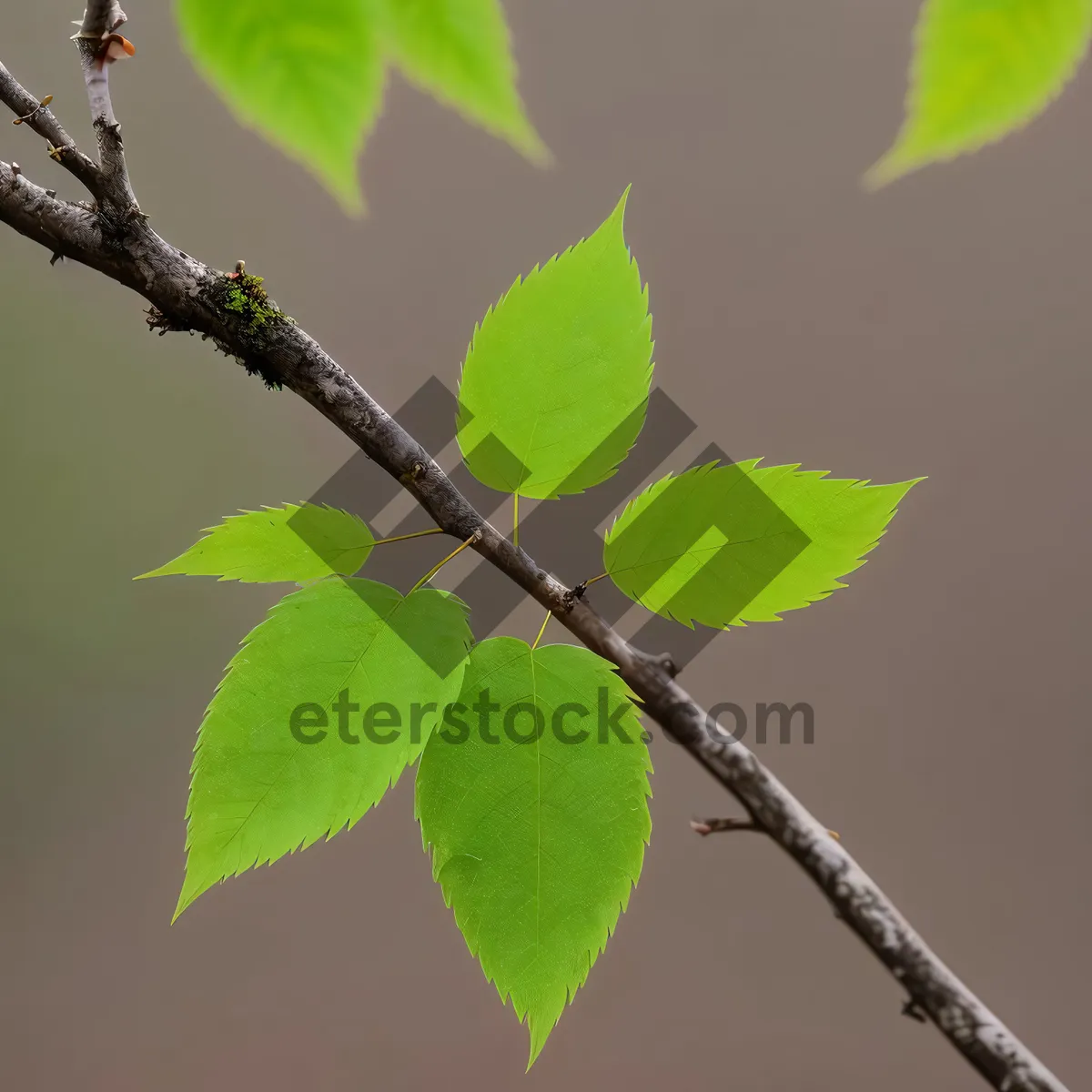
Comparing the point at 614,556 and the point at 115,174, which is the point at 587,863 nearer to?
the point at 614,556

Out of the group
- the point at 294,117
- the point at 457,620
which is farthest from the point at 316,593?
the point at 294,117

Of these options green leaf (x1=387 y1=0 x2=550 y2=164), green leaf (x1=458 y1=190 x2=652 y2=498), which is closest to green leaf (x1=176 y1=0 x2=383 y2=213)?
green leaf (x1=387 y1=0 x2=550 y2=164)

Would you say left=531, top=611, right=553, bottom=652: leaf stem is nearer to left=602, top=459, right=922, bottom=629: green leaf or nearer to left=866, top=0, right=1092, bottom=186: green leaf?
left=602, top=459, right=922, bottom=629: green leaf

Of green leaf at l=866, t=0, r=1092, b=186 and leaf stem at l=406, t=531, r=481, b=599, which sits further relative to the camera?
leaf stem at l=406, t=531, r=481, b=599

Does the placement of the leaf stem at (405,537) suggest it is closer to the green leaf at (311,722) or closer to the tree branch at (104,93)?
the green leaf at (311,722)

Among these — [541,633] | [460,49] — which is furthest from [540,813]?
[460,49]

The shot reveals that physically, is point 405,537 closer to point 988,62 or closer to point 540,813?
point 540,813
